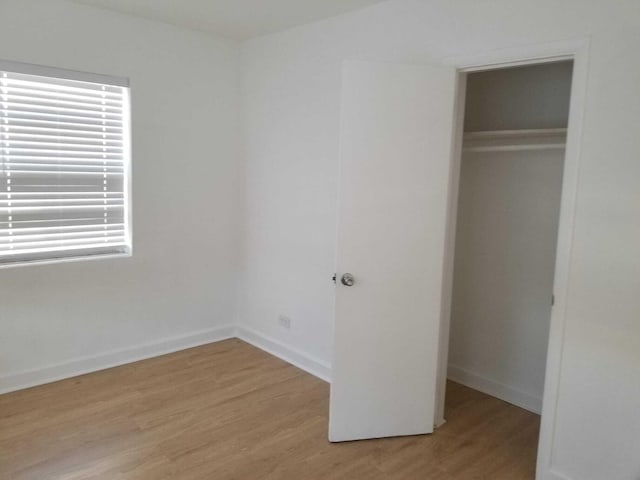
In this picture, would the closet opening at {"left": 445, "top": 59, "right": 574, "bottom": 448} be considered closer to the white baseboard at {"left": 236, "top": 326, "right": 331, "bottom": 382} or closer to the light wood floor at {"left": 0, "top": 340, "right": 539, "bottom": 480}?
the light wood floor at {"left": 0, "top": 340, "right": 539, "bottom": 480}

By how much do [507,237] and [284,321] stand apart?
184cm

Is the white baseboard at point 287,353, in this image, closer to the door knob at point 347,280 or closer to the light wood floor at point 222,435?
the light wood floor at point 222,435

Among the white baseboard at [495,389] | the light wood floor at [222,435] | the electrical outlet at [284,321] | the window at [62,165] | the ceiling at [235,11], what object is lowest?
the light wood floor at [222,435]

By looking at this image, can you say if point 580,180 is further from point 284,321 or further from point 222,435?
point 284,321

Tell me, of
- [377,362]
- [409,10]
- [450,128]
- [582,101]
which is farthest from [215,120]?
[582,101]

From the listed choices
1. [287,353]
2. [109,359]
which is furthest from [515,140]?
[109,359]

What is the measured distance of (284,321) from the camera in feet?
13.1

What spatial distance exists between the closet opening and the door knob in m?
0.97

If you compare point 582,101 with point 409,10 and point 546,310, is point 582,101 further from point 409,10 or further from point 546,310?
point 546,310

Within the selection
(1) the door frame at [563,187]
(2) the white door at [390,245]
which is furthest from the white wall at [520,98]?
(2) the white door at [390,245]

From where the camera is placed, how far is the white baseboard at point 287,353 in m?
3.65

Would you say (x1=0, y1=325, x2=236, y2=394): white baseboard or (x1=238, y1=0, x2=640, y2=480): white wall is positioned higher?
(x1=238, y1=0, x2=640, y2=480): white wall

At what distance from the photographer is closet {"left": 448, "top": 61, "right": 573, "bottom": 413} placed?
3.15 meters

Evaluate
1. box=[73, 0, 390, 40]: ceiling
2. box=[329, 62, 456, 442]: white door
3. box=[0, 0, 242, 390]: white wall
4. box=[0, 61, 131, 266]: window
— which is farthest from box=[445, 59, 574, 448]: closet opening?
box=[0, 61, 131, 266]: window
